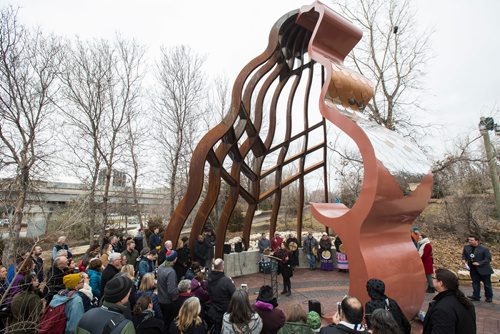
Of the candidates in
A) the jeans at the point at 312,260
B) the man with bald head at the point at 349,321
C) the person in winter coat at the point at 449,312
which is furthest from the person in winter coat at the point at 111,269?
the jeans at the point at 312,260

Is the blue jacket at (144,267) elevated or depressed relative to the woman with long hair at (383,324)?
depressed

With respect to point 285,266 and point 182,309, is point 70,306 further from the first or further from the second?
point 285,266

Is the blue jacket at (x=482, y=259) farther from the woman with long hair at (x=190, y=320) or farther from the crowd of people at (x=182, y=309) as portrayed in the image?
the woman with long hair at (x=190, y=320)

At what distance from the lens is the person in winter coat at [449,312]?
290 centimetres

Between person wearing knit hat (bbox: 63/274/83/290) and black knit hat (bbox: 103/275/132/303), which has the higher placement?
black knit hat (bbox: 103/275/132/303)

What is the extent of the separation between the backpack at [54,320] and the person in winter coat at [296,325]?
8.99 feet

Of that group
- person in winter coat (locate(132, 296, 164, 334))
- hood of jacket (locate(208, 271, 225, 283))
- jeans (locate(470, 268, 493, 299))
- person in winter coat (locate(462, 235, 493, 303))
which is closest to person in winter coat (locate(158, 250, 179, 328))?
hood of jacket (locate(208, 271, 225, 283))

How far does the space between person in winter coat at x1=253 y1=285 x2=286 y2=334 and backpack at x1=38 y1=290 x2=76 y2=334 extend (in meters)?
2.46

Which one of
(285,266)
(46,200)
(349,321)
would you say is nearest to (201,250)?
(285,266)

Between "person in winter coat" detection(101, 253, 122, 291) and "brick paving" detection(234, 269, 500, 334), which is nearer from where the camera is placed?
"person in winter coat" detection(101, 253, 122, 291)

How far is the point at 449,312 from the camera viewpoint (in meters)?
2.94

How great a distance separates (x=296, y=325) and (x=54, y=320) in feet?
9.92

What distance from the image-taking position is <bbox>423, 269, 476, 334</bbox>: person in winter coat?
2.90 m

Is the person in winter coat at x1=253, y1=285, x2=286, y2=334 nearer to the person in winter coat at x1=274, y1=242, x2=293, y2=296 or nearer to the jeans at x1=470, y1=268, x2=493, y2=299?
the person in winter coat at x1=274, y1=242, x2=293, y2=296
